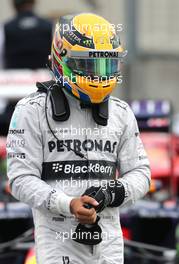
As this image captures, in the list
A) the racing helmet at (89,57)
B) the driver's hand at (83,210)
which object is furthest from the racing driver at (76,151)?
the driver's hand at (83,210)

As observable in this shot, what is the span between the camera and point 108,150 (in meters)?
5.24

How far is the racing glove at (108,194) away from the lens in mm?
4961

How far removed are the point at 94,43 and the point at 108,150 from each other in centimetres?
49

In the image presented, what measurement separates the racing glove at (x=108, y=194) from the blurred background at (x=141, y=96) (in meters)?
1.29

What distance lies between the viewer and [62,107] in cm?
519

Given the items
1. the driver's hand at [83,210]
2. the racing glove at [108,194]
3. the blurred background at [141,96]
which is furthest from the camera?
the blurred background at [141,96]

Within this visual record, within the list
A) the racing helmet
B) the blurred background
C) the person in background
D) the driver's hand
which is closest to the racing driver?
the racing helmet

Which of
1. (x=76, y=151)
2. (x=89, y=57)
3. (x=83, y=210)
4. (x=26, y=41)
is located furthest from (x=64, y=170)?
(x=26, y=41)

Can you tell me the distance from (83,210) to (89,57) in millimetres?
729

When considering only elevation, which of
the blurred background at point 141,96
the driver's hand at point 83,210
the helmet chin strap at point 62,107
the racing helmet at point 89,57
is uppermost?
the racing helmet at point 89,57

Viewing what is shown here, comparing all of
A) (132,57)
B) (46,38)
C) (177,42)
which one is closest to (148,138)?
(46,38)

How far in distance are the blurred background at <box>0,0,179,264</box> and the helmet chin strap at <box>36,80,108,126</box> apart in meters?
1.33

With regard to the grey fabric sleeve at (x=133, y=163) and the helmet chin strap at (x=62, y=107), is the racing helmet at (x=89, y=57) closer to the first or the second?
the helmet chin strap at (x=62, y=107)

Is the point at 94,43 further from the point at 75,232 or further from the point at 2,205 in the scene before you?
the point at 2,205
